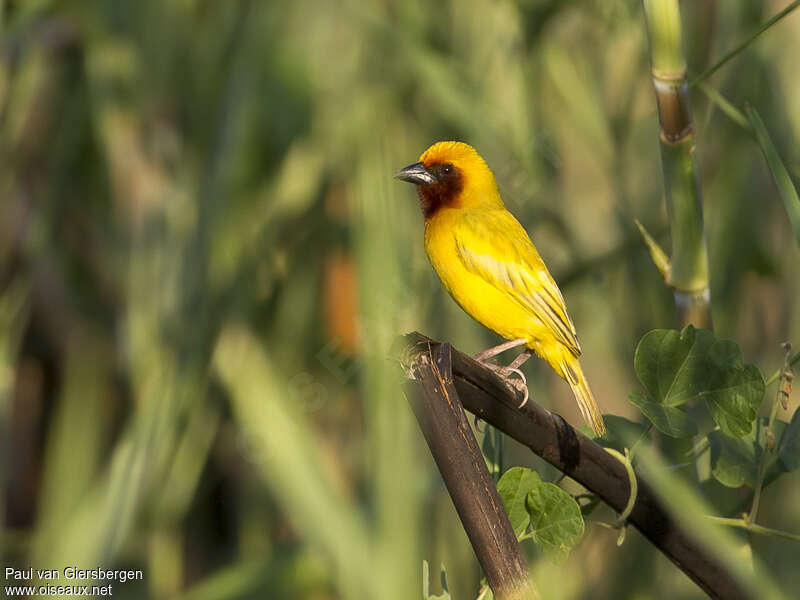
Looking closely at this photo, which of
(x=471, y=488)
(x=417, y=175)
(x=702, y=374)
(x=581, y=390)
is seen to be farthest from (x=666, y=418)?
(x=417, y=175)

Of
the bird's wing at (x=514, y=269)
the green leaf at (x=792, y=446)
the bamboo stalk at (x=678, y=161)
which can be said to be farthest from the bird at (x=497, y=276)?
the green leaf at (x=792, y=446)

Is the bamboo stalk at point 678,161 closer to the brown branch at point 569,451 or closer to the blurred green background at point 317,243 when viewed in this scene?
the brown branch at point 569,451

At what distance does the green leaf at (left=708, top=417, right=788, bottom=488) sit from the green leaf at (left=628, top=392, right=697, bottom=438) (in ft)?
0.21

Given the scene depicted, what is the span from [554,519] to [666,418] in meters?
0.11

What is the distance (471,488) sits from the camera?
60 centimetres

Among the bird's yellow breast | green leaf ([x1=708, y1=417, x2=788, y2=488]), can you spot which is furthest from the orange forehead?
green leaf ([x1=708, y1=417, x2=788, y2=488])

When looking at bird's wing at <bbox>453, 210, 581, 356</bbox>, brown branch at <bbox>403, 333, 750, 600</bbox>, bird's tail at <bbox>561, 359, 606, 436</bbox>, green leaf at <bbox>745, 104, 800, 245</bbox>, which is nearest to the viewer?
brown branch at <bbox>403, 333, 750, 600</bbox>

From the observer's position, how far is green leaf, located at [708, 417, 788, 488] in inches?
30.2

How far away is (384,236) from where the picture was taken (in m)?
1.33

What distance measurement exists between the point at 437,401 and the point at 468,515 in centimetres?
7

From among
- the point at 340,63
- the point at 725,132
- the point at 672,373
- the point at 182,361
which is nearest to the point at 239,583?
the point at 182,361

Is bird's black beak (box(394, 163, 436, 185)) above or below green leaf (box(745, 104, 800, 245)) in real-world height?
above

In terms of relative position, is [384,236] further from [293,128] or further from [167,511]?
[167,511]

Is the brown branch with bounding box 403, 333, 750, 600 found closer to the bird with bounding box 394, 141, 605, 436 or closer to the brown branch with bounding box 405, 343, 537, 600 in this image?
the brown branch with bounding box 405, 343, 537, 600
